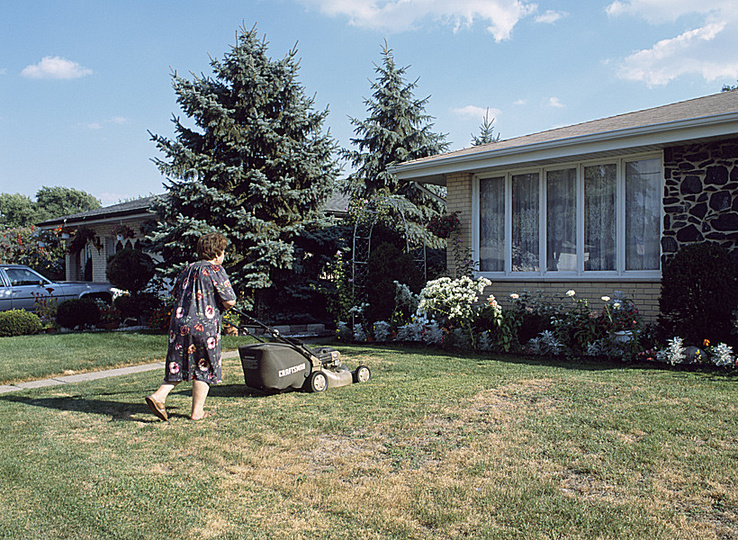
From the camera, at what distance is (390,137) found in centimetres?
1906

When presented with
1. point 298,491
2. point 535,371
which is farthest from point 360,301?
point 298,491

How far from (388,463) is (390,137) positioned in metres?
16.1

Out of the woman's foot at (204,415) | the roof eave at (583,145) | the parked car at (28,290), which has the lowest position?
the woman's foot at (204,415)

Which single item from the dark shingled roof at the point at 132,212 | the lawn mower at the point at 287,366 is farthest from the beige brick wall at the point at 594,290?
the dark shingled roof at the point at 132,212

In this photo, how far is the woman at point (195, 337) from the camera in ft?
16.6

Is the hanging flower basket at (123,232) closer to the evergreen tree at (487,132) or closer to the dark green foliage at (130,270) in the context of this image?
the dark green foliage at (130,270)

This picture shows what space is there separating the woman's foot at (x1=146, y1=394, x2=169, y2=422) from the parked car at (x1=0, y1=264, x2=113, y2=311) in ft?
34.0

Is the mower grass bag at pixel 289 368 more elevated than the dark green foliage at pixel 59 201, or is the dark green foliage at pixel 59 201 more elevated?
the dark green foliage at pixel 59 201

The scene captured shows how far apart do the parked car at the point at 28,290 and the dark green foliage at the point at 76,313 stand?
1.32 m

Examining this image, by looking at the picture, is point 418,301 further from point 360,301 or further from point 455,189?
point 455,189

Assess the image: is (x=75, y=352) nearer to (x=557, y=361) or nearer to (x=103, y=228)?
(x=557, y=361)

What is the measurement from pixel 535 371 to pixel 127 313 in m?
10.0

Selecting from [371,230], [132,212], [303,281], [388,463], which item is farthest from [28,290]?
[388,463]

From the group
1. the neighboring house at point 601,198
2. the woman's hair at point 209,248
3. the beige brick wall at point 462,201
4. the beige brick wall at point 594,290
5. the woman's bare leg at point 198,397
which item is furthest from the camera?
the beige brick wall at point 462,201
